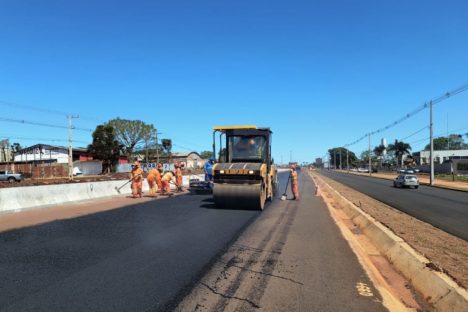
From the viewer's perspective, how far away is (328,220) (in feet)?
49.3

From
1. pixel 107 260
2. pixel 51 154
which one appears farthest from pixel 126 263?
pixel 51 154

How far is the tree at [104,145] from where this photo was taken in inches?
3098

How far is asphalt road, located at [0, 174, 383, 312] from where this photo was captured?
5953mm

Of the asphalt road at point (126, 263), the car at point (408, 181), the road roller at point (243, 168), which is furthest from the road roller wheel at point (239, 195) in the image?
the car at point (408, 181)

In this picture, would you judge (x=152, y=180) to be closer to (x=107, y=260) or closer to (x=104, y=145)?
(x=107, y=260)

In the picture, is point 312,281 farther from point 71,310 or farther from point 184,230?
point 184,230

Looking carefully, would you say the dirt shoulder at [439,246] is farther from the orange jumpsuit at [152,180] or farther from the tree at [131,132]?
the tree at [131,132]

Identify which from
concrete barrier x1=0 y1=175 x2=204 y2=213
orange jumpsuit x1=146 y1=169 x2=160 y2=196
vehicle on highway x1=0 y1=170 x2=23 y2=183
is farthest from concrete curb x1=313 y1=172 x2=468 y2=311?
vehicle on highway x1=0 y1=170 x2=23 y2=183

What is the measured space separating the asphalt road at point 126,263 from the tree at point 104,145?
221 ft

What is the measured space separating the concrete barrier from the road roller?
654 centimetres

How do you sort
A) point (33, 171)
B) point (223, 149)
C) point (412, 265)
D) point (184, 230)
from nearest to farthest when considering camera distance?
point (412, 265)
point (184, 230)
point (223, 149)
point (33, 171)

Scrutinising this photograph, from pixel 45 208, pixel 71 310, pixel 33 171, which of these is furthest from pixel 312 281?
pixel 33 171

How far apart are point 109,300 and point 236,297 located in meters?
1.62

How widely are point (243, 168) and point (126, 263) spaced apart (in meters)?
9.25
